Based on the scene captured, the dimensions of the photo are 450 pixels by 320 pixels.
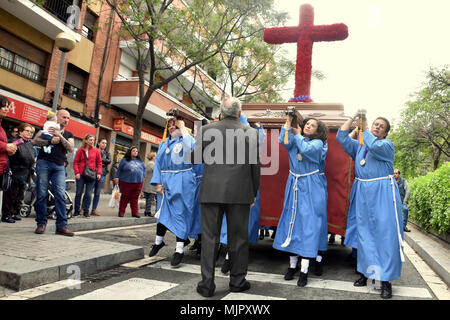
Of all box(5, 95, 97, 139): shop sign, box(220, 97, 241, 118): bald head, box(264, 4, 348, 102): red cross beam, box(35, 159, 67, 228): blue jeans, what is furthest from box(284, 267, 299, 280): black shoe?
box(5, 95, 97, 139): shop sign

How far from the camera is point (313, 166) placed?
4215 millimetres

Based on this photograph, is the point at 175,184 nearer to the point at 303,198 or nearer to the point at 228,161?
the point at 228,161

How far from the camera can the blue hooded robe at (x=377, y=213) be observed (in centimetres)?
369

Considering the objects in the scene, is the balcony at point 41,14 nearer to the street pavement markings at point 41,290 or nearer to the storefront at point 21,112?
the storefront at point 21,112

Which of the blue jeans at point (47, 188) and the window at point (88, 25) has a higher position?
the window at point (88, 25)

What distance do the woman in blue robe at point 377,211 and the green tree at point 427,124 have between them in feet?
60.9

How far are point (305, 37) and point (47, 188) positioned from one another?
5.27 m

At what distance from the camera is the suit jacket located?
11.5 ft

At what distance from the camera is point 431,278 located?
4.66 m

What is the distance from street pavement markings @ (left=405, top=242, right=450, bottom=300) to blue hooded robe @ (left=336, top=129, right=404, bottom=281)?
558mm

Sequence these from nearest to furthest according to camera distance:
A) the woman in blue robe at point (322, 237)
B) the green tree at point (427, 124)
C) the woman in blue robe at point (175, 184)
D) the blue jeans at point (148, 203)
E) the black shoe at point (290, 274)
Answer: the black shoe at point (290, 274) → the woman in blue robe at point (322, 237) → the woman in blue robe at point (175, 184) → the blue jeans at point (148, 203) → the green tree at point (427, 124)

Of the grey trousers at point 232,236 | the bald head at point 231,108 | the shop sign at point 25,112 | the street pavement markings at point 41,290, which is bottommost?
the street pavement markings at point 41,290

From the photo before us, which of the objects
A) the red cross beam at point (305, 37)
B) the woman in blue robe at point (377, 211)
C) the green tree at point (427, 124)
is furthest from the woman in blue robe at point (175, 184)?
the green tree at point (427, 124)

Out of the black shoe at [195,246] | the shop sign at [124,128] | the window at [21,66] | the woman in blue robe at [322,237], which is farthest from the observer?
the shop sign at [124,128]
